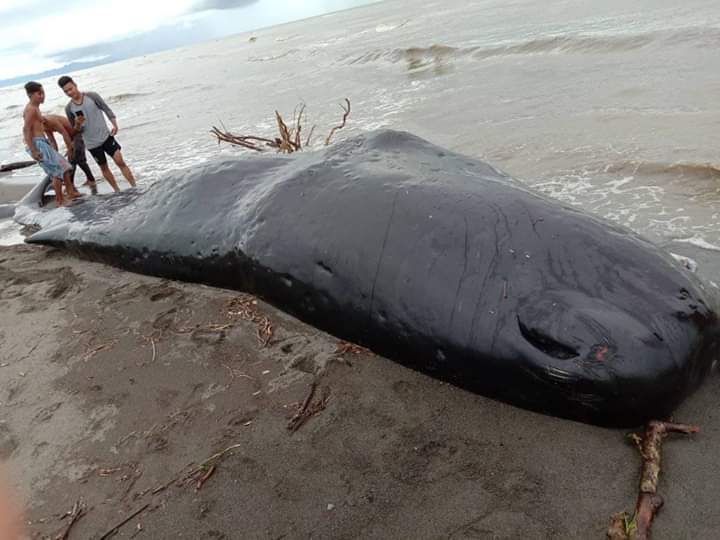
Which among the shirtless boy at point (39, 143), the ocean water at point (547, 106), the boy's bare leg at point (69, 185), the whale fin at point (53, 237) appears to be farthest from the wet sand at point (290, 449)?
the boy's bare leg at point (69, 185)

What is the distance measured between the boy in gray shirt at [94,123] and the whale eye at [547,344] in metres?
8.17

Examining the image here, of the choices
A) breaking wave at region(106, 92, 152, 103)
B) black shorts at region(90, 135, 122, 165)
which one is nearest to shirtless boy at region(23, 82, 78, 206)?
black shorts at region(90, 135, 122, 165)

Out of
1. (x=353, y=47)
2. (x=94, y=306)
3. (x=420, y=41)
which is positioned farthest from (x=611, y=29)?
(x=94, y=306)

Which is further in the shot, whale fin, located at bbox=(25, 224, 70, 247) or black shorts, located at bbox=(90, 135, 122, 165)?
black shorts, located at bbox=(90, 135, 122, 165)

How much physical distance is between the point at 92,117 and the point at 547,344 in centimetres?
871

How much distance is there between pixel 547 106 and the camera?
9.72m

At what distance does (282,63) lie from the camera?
92.7ft

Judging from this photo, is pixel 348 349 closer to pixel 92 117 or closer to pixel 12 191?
pixel 92 117

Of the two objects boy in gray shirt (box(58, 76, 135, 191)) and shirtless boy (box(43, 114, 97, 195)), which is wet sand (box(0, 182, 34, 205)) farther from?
boy in gray shirt (box(58, 76, 135, 191))

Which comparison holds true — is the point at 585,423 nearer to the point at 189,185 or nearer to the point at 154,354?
the point at 154,354

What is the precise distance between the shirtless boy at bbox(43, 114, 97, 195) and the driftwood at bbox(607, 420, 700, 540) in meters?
9.05

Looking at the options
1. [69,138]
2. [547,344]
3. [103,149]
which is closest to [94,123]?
[103,149]

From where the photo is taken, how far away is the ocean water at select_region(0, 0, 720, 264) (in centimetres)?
603

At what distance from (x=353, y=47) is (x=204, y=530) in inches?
1065
